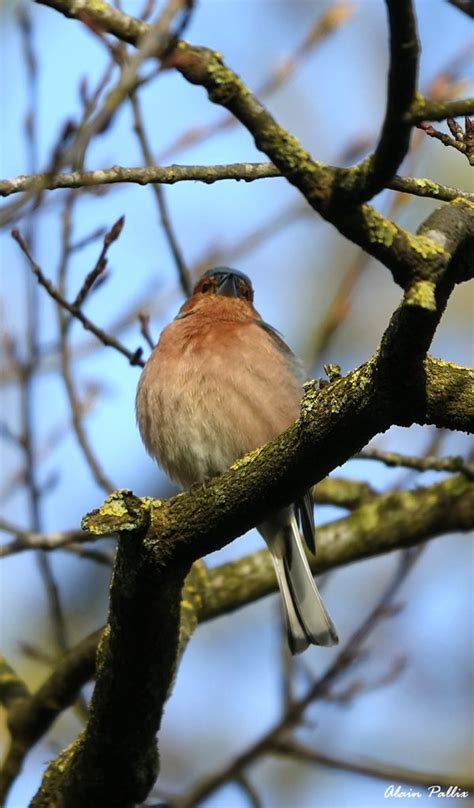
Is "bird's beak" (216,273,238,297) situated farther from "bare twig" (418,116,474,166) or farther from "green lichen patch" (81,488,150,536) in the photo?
"bare twig" (418,116,474,166)

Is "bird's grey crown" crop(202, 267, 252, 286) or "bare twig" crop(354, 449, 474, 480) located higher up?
"bird's grey crown" crop(202, 267, 252, 286)

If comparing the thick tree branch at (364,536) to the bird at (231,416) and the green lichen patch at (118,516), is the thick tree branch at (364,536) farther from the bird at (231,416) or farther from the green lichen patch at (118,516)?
the green lichen patch at (118,516)

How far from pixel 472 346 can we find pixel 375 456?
6.28 m

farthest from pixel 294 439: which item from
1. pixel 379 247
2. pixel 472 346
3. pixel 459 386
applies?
pixel 472 346

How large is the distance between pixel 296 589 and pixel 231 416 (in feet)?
3.37

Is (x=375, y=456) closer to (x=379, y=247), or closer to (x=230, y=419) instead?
(x=230, y=419)

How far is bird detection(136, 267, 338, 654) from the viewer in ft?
19.6

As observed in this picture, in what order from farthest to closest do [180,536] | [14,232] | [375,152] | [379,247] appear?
[14,232]
[180,536]
[379,247]
[375,152]

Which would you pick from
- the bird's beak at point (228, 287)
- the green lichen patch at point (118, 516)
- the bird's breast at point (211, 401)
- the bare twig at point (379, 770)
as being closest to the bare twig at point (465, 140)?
the green lichen patch at point (118, 516)

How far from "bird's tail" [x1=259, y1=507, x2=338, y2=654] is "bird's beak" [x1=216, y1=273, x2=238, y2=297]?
163 cm

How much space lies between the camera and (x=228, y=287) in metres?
7.12

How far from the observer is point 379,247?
2908mm

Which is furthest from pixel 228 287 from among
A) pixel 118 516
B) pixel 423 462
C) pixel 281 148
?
pixel 281 148

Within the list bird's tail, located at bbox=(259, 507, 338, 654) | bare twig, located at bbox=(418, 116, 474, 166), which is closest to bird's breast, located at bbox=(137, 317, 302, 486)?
bird's tail, located at bbox=(259, 507, 338, 654)
